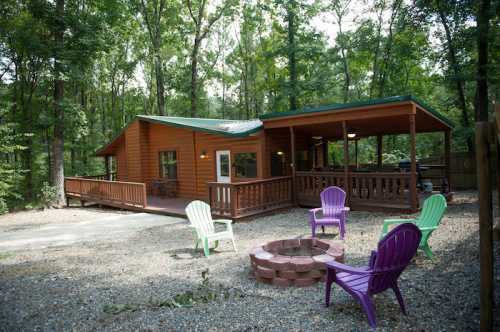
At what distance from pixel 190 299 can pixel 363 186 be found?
629 centimetres

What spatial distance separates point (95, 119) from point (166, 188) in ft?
42.2

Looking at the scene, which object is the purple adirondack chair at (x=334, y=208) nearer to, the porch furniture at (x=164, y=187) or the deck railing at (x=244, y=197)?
the deck railing at (x=244, y=197)

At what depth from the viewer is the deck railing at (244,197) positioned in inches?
337

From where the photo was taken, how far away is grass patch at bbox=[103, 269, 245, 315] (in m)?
3.71

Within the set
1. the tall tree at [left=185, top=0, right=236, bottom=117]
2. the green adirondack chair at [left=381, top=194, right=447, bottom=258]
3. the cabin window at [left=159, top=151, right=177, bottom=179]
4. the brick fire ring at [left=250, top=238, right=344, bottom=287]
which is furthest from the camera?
the tall tree at [left=185, top=0, right=236, bottom=117]

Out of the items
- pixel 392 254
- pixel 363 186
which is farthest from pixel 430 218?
pixel 363 186

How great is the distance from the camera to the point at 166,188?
43.8 feet

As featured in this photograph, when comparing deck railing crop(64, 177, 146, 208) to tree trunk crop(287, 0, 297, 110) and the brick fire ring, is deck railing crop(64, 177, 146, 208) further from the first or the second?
tree trunk crop(287, 0, 297, 110)

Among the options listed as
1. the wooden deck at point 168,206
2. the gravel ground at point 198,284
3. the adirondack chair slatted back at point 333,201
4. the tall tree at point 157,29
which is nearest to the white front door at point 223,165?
the wooden deck at point 168,206

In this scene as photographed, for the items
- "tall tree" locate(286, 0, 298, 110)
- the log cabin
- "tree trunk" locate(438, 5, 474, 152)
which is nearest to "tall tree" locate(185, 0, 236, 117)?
"tall tree" locate(286, 0, 298, 110)

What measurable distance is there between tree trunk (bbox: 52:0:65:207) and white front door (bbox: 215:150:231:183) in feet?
22.3

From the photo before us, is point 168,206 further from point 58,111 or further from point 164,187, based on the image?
point 58,111

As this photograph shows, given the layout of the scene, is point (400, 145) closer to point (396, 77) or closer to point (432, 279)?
point (396, 77)

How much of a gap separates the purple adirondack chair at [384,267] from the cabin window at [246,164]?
24.8ft
